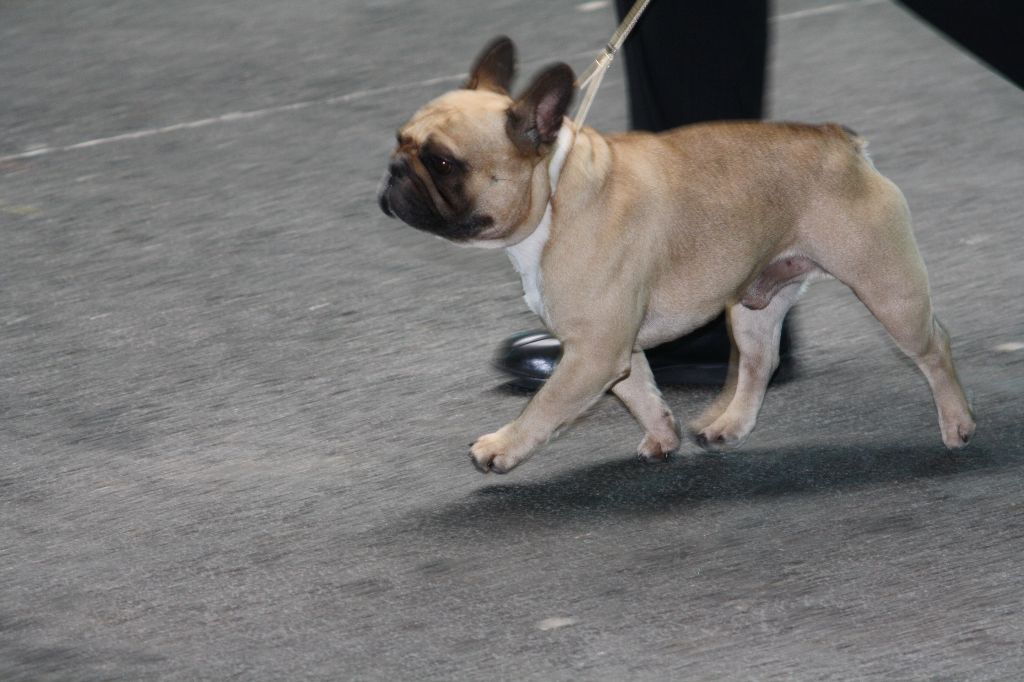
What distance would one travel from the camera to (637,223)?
11.0 feet

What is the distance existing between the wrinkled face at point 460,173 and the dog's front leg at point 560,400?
33cm

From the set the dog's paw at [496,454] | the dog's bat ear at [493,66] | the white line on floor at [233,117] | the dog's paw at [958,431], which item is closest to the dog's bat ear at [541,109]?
the dog's bat ear at [493,66]

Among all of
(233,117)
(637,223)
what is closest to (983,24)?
(637,223)

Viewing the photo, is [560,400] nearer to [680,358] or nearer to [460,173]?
[460,173]

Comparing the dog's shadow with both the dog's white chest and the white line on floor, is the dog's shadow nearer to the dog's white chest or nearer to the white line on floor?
the dog's white chest

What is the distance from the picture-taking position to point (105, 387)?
4.31 m

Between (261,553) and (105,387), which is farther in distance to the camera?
(105,387)

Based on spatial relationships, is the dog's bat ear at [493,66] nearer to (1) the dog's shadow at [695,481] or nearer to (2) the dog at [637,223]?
(2) the dog at [637,223]

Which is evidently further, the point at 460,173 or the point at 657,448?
the point at 657,448

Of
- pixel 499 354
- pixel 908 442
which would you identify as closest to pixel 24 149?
pixel 499 354

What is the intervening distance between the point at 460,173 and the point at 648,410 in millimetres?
871

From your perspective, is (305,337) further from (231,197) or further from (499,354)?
(231,197)

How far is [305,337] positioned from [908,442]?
1728 millimetres

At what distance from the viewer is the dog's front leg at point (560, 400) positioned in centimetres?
333
